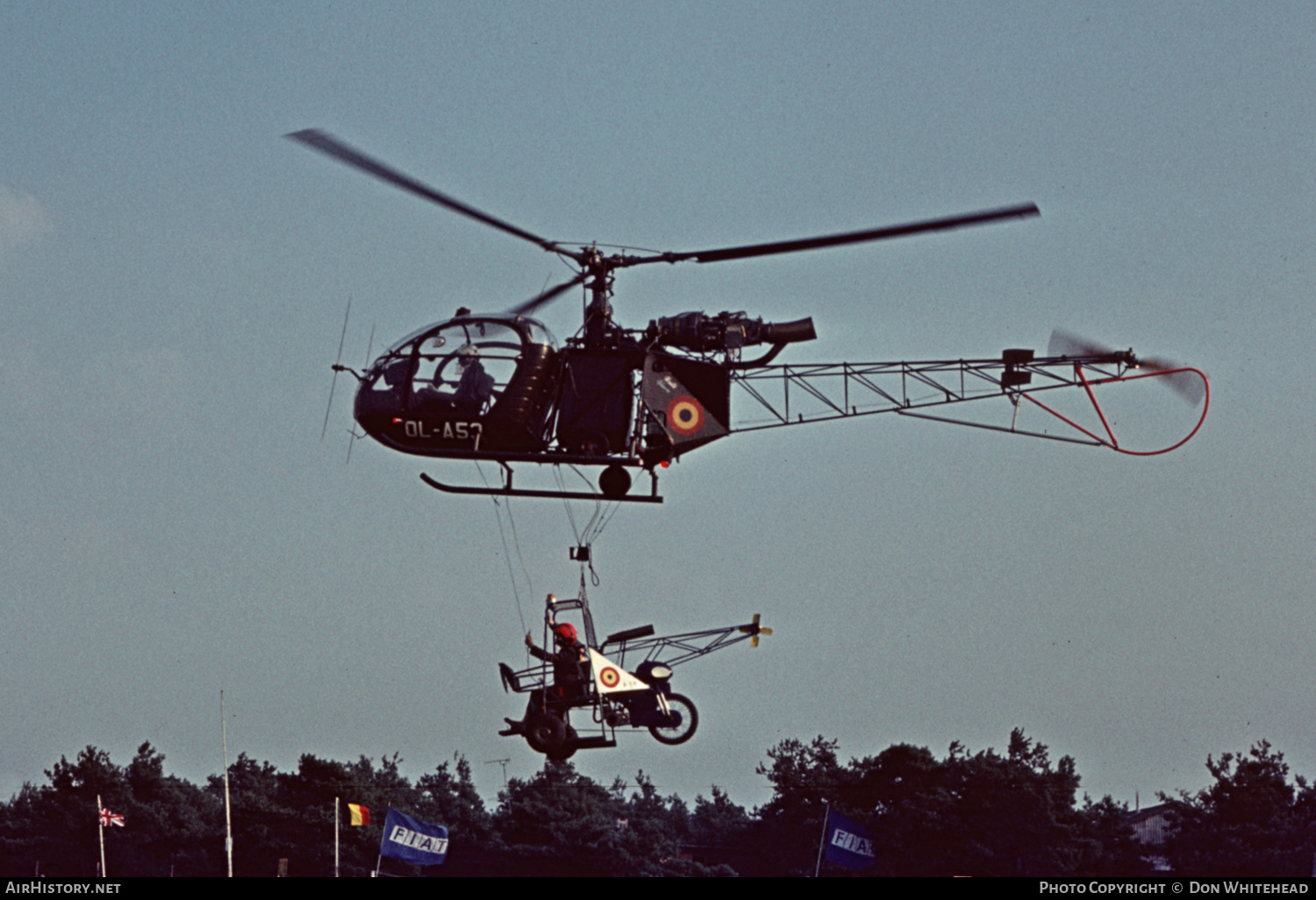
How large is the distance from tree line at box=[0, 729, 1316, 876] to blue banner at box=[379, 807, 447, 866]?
19.7 metres

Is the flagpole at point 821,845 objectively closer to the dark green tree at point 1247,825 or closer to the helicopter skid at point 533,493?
the dark green tree at point 1247,825

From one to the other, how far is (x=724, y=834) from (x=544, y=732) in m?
72.3

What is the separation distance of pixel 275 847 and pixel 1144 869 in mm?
41924

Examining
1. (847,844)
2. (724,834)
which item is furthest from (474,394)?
(724,834)

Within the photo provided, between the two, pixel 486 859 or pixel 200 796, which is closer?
pixel 486 859

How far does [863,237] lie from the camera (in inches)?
938

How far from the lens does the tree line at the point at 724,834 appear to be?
7519 cm

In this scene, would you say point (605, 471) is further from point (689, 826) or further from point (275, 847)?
point (689, 826)

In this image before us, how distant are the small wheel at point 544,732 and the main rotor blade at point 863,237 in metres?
7.67

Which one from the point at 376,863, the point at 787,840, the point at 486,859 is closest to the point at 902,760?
the point at 787,840

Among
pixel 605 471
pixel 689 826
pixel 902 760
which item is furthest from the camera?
pixel 689 826

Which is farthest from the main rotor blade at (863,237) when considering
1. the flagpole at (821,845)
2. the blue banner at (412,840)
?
the flagpole at (821,845)

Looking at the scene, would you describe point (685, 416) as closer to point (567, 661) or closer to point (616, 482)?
point (616, 482)

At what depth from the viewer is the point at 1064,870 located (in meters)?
75.4
